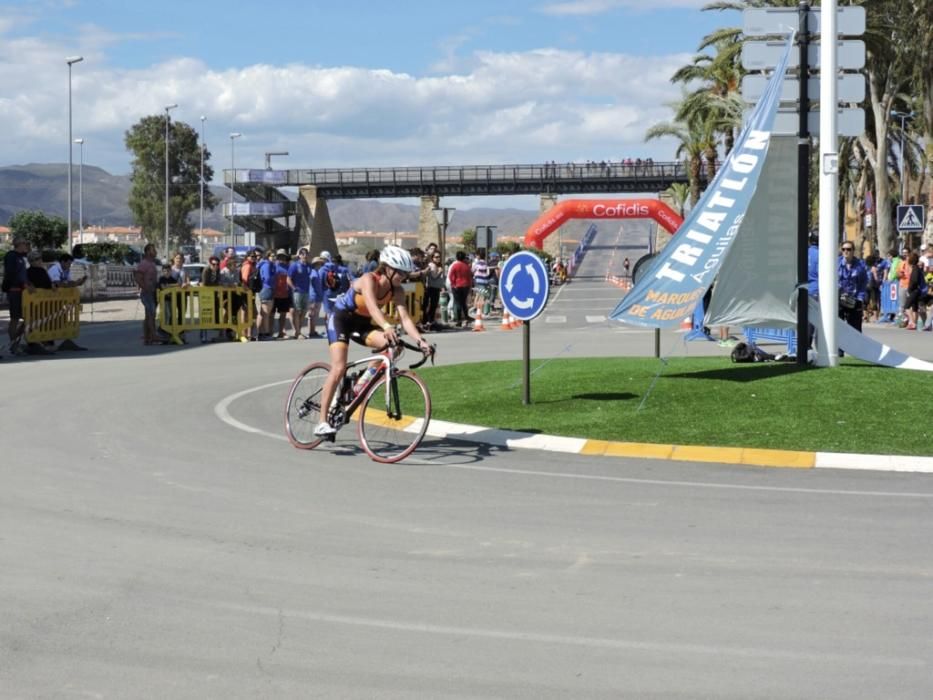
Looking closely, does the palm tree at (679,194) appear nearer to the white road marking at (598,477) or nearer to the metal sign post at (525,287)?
the metal sign post at (525,287)

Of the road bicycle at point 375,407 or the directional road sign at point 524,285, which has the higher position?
the directional road sign at point 524,285

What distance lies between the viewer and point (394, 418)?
1086cm

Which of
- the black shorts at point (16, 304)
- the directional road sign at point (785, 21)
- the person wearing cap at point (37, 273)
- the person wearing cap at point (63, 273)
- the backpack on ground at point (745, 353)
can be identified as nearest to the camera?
the directional road sign at point (785, 21)

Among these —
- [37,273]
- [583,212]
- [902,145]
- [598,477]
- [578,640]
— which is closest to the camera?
[578,640]

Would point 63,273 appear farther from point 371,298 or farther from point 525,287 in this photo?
point 371,298

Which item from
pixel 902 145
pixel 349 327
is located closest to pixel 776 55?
pixel 349 327

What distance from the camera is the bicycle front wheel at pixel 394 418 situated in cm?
1048

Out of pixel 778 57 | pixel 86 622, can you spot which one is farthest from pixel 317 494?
pixel 778 57

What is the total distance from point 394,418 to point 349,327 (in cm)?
85

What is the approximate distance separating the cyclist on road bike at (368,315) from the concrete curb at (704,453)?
4.99ft

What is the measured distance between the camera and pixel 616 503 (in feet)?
28.4

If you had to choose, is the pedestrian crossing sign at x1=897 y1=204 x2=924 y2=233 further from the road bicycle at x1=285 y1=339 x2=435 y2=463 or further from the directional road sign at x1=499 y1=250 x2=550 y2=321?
the road bicycle at x1=285 y1=339 x2=435 y2=463

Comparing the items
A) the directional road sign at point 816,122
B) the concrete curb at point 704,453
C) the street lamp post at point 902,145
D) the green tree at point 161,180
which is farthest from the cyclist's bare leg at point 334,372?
the green tree at point 161,180

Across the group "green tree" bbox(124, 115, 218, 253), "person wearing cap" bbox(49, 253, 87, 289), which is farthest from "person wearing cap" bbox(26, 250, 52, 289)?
"green tree" bbox(124, 115, 218, 253)
